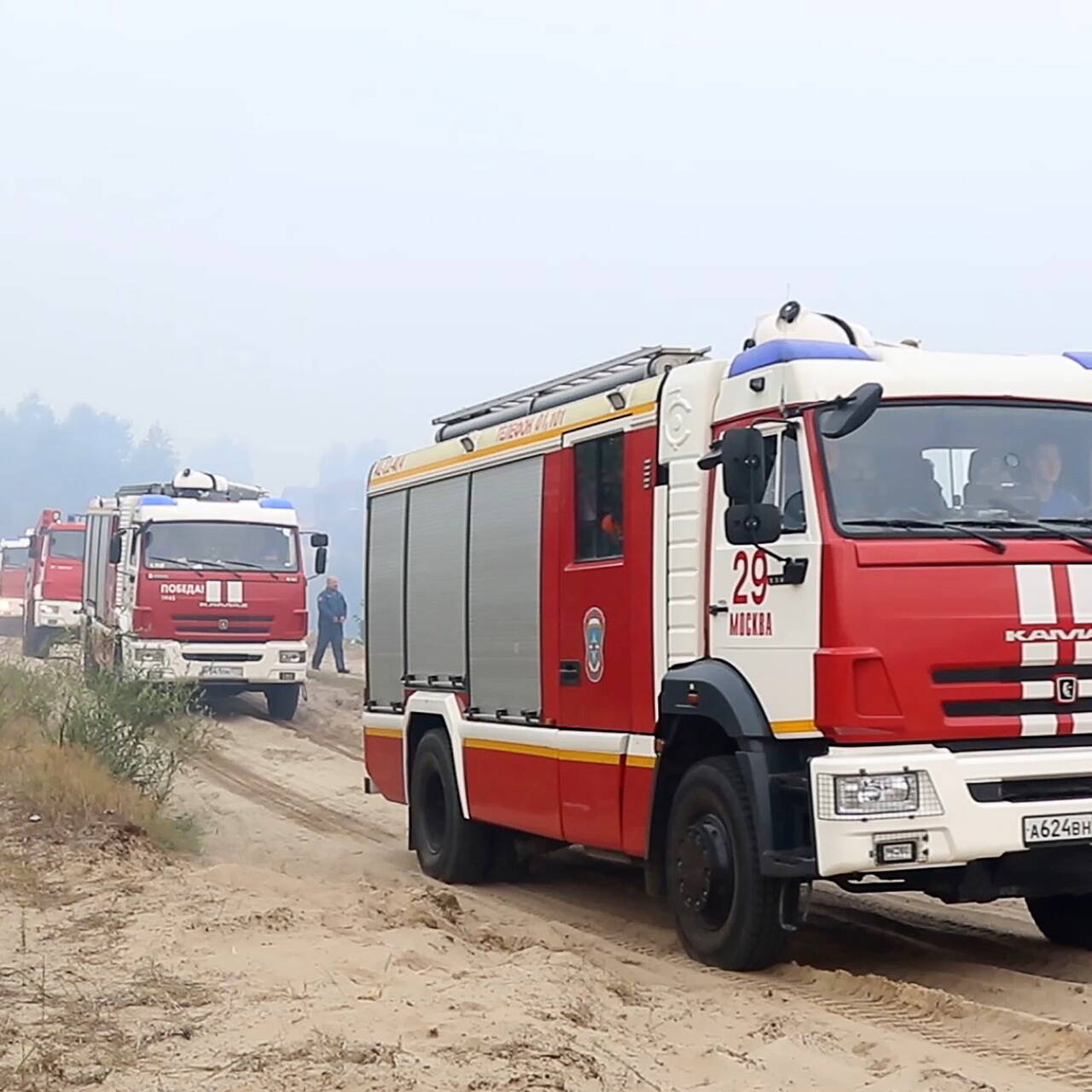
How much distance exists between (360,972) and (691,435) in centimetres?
300

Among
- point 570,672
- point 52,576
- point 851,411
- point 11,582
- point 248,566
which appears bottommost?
point 570,672

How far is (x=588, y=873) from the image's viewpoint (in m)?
11.7

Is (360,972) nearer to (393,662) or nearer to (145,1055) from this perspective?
(145,1055)

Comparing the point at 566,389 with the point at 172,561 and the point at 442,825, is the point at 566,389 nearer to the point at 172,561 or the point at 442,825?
the point at 442,825

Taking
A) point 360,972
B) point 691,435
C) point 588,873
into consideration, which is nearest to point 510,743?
point 588,873

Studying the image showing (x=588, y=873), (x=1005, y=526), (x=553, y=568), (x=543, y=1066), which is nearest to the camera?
(x=543, y=1066)

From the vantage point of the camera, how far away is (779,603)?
755 centimetres

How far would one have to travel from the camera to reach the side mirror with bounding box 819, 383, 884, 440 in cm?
745

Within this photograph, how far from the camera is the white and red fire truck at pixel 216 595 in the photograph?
72.3 ft

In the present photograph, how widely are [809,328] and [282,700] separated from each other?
1556 cm

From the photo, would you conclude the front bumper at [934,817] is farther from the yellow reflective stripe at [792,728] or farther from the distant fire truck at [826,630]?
the yellow reflective stripe at [792,728]

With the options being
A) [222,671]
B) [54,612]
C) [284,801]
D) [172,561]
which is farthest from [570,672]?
[54,612]

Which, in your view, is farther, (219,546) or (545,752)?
(219,546)

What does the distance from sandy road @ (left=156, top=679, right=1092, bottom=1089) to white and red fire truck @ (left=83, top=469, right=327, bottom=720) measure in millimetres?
8375
